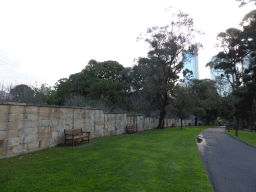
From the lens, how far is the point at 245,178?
5.14 meters

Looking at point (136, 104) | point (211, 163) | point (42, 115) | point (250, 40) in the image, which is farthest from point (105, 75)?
point (211, 163)

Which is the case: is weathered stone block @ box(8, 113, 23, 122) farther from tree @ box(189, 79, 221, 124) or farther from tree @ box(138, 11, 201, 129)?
tree @ box(189, 79, 221, 124)

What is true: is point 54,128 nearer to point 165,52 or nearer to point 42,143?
point 42,143

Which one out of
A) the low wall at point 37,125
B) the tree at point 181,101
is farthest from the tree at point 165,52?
the low wall at point 37,125

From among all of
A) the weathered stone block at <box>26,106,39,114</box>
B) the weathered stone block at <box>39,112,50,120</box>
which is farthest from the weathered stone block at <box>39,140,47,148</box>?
the weathered stone block at <box>26,106,39,114</box>

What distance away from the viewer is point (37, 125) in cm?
780

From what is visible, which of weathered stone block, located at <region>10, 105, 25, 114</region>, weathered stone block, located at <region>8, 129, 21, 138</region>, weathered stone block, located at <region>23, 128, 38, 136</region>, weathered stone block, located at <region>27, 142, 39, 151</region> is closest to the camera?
weathered stone block, located at <region>8, 129, 21, 138</region>

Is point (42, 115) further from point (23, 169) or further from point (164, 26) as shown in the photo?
point (164, 26)

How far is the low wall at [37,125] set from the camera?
20.9ft

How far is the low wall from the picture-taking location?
6367 mm

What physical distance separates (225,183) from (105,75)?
1300 inches

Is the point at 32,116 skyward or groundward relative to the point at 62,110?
groundward

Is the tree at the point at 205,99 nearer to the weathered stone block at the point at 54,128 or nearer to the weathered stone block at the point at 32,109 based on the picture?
the weathered stone block at the point at 54,128

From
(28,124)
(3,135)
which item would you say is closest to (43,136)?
→ (28,124)
